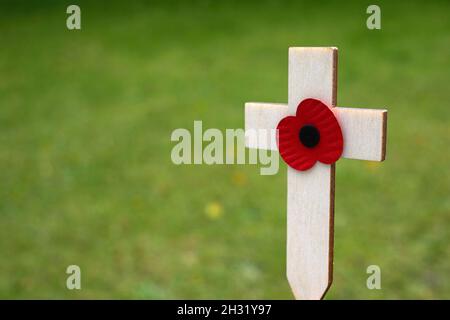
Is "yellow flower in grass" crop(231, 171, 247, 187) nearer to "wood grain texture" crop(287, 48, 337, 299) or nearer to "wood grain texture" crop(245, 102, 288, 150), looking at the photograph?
"wood grain texture" crop(245, 102, 288, 150)

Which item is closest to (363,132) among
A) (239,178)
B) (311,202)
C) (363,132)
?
(363,132)

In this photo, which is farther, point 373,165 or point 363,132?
point 373,165

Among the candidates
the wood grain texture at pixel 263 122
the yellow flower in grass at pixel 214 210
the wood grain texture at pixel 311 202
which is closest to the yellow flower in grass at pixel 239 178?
the yellow flower in grass at pixel 214 210

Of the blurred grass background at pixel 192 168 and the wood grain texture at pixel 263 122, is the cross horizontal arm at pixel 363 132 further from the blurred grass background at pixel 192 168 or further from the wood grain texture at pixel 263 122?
the blurred grass background at pixel 192 168

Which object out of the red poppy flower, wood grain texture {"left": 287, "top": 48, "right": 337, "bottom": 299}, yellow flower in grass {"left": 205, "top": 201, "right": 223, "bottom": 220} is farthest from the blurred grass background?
the red poppy flower

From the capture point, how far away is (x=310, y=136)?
5.18 ft

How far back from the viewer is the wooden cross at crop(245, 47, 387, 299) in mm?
1503

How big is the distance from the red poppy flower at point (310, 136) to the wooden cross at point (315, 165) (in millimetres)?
21

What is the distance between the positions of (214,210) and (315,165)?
2.23m

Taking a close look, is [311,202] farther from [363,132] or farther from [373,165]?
[373,165]

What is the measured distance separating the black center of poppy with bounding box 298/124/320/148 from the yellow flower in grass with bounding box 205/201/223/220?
2.16 meters

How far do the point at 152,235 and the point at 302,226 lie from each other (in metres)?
2.03

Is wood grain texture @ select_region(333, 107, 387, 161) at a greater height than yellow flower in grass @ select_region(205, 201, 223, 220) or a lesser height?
greater

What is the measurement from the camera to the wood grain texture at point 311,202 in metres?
1.51
